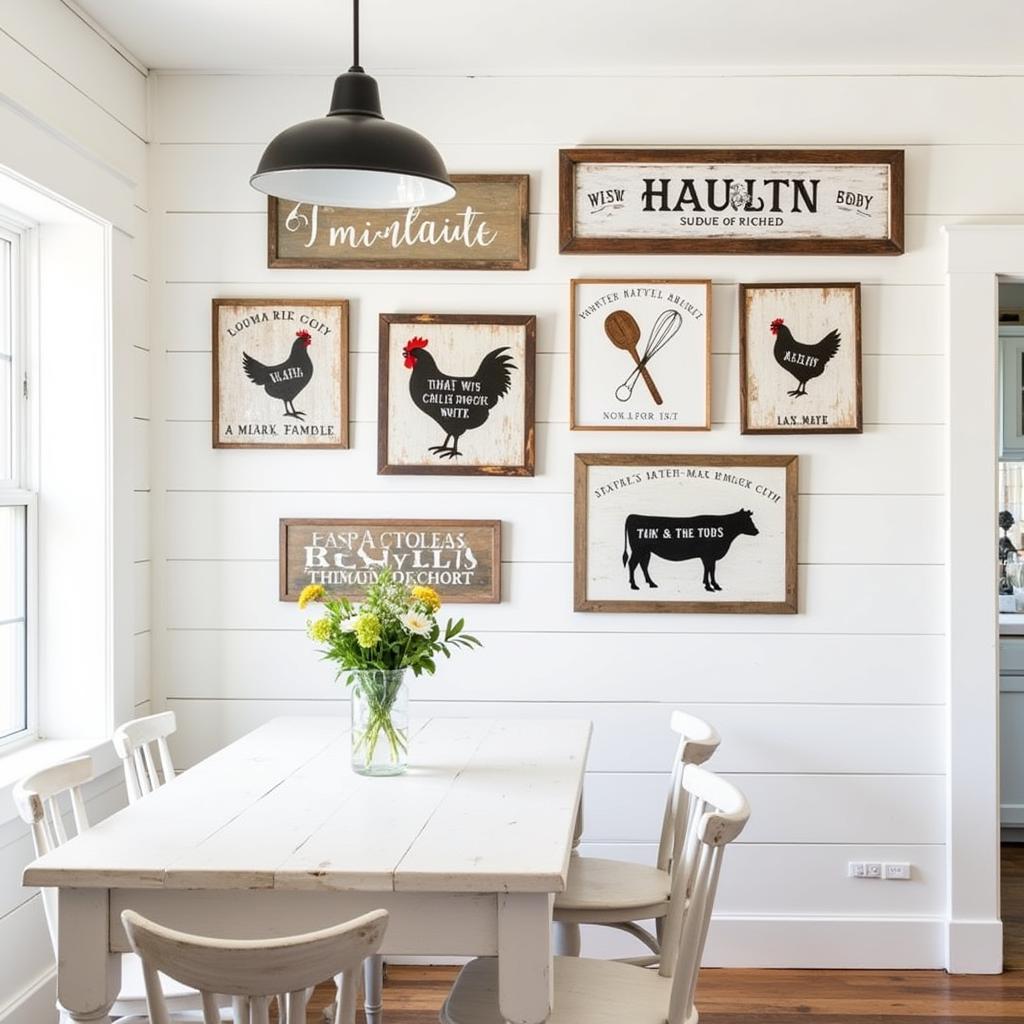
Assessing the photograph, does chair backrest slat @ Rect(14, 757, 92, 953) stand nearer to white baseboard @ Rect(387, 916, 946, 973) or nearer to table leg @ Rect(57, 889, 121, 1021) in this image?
table leg @ Rect(57, 889, 121, 1021)

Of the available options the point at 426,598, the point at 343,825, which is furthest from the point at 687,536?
the point at 343,825

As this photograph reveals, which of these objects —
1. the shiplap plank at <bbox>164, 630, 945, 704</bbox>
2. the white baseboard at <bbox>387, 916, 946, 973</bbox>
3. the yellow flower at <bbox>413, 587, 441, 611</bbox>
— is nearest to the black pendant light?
the yellow flower at <bbox>413, 587, 441, 611</bbox>

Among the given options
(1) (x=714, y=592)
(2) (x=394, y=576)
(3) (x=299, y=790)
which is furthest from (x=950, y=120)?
(3) (x=299, y=790)

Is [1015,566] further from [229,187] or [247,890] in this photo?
[247,890]

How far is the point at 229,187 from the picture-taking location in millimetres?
3559

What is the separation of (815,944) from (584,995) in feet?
5.21

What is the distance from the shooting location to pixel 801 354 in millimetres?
3492

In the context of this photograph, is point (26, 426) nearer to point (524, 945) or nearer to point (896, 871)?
point (524, 945)

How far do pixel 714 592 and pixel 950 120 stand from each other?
1.56 metres

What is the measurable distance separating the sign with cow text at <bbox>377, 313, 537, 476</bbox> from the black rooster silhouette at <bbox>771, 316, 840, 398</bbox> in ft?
2.37

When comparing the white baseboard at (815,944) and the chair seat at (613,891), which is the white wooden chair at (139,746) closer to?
the chair seat at (613,891)

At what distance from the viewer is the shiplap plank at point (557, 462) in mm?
3508

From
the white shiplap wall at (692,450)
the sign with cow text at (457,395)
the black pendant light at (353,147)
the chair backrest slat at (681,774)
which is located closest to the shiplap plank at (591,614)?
the white shiplap wall at (692,450)

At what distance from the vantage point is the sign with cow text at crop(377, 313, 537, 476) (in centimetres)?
350
